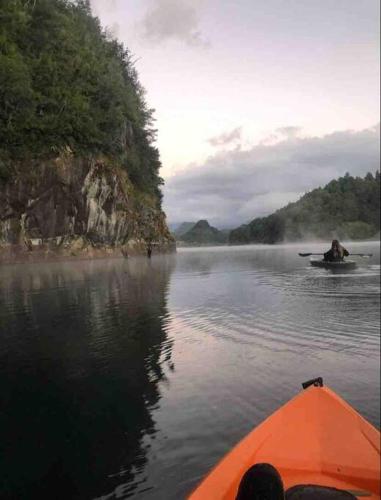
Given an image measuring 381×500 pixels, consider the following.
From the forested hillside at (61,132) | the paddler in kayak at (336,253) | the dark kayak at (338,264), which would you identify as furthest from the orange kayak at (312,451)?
the forested hillside at (61,132)

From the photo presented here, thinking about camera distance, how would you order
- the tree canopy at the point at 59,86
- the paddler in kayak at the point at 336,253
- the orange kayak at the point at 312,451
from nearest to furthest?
the orange kayak at the point at 312,451 → the paddler in kayak at the point at 336,253 → the tree canopy at the point at 59,86

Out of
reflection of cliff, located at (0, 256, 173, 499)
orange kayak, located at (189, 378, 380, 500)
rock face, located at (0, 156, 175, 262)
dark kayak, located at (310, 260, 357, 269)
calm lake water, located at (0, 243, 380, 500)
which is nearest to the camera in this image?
orange kayak, located at (189, 378, 380, 500)

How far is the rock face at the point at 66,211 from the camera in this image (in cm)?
4822

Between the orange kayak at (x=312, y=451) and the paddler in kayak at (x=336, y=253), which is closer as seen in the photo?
the orange kayak at (x=312, y=451)

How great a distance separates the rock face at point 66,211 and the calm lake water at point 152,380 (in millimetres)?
31178

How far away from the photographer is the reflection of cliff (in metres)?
5.86

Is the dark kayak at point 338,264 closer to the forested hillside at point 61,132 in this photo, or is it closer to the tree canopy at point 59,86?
the forested hillside at point 61,132

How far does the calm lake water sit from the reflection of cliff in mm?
28

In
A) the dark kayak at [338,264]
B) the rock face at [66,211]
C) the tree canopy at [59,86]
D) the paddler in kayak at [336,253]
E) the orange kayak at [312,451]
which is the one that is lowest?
the orange kayak at [312,451]

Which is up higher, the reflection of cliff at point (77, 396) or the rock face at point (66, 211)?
the rock face at point (66, 211)

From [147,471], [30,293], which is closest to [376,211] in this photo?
[30,293]

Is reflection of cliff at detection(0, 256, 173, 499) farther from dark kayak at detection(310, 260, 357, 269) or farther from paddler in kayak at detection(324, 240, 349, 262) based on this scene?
paddler in kayak at detection(324, 240, 349, 262)

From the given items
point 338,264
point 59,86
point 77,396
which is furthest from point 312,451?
point 59,86

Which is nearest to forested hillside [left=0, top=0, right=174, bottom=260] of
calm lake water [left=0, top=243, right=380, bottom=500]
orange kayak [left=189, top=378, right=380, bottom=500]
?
calm lake water [left=0, top=243, right=380, bottom=500]
